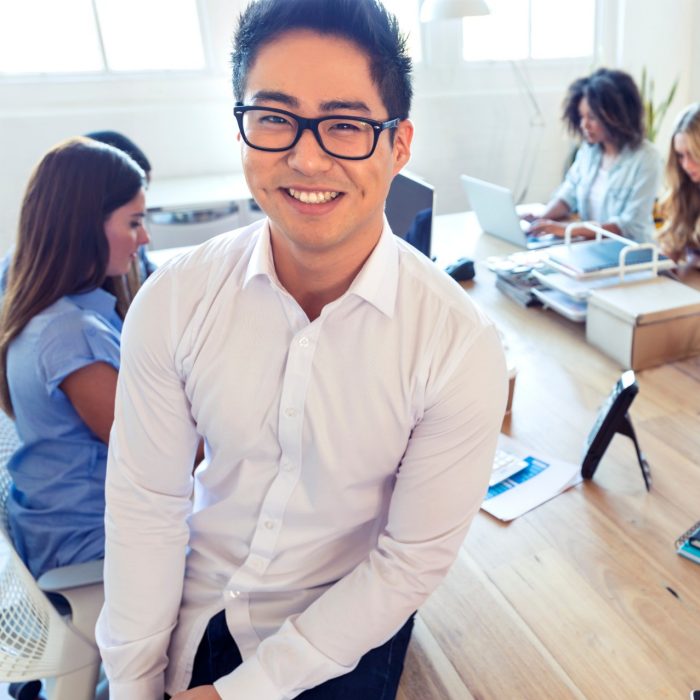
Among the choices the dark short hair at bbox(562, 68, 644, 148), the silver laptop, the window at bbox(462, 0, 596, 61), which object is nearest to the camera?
the silver laptop

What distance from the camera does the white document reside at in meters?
1.07

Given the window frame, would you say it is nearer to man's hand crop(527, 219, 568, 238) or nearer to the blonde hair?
man's hand crop(527, 219, 568, 238)

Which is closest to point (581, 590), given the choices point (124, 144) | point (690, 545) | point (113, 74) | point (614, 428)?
point (690, 545)

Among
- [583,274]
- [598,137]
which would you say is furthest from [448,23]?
[583,274]

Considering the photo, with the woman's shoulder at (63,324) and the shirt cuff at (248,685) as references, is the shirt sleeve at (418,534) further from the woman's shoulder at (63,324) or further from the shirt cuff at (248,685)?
the woman's shoulder at (63,324)

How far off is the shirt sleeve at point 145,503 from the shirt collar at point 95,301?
302 mm

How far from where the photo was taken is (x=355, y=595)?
88cm

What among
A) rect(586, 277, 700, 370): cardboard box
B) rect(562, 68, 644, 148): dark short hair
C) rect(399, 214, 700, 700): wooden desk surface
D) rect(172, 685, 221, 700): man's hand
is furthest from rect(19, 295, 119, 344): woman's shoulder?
rect(562, 68, 644, 148): dark short hair

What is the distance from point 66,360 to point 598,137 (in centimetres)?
235

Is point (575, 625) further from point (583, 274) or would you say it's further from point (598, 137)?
point (598, 137)

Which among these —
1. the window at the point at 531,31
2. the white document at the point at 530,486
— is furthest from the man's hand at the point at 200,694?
the window at the point at 531,31

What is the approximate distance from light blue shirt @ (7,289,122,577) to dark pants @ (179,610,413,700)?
320mm

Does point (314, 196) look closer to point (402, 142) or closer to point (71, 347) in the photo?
point (402, 142)

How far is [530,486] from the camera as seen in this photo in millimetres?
1110
